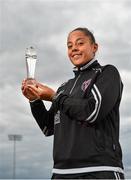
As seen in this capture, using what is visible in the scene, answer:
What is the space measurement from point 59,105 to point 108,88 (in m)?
0.40

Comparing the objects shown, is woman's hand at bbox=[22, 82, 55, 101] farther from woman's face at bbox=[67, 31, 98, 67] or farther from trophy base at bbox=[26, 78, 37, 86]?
woman's face at bbox=[67, 31, 98, 67]

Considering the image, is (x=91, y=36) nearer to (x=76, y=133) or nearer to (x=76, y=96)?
(x=76, y=96)

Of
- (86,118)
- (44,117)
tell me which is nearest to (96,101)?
(86,118)

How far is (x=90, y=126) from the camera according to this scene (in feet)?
11.2

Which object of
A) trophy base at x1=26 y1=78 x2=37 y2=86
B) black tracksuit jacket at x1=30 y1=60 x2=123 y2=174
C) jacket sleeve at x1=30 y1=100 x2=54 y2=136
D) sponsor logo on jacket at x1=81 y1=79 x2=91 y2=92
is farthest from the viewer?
jacket sleeve at x1=30 y1=100 x2=54 y2=136

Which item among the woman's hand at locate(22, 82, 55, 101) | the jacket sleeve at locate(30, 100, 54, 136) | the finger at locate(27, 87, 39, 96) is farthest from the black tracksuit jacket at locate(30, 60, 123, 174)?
the jacket sleeve at locate(30, 100, 54, 136)

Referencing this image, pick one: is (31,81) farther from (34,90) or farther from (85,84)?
(85,84)

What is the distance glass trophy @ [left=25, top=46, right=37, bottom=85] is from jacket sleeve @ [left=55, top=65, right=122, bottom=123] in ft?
1.10

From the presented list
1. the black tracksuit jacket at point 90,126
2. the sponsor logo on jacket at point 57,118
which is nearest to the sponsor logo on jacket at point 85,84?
the black tracksuit jacket at point 90,126

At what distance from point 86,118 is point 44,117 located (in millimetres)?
746

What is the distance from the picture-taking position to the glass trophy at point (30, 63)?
369 cm

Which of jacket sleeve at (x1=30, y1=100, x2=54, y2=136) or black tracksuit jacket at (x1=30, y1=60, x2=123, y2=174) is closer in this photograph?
black tracksuit jacket at (x1=30, y1=60, x2=123, y2=174)

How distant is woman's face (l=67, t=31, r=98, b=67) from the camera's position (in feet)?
12.1

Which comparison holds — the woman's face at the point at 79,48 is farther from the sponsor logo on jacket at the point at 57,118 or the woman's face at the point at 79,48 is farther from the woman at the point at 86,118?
the sponsor logo on jacket at the point at 57,118
